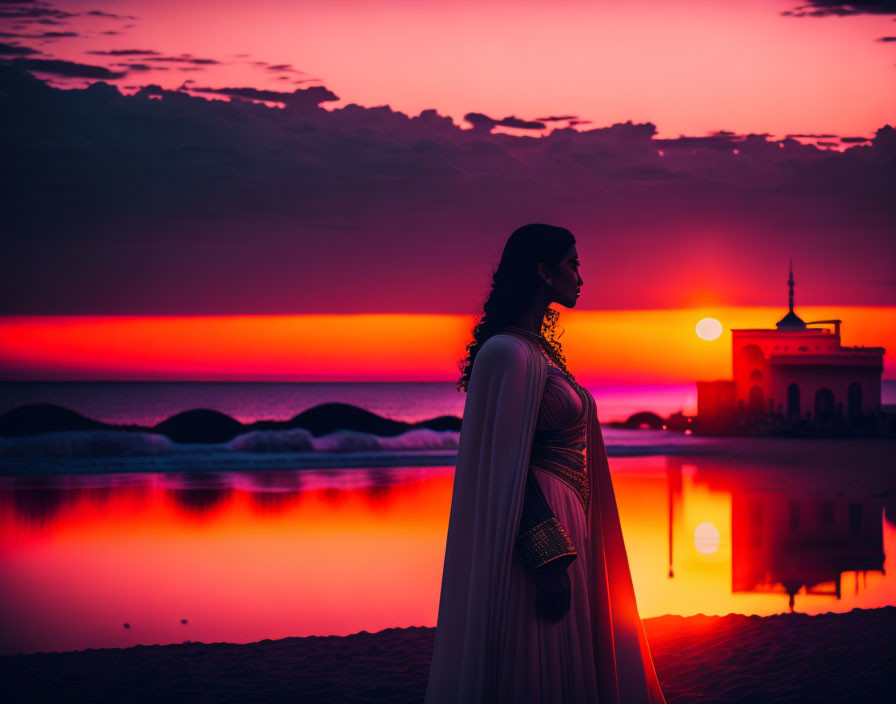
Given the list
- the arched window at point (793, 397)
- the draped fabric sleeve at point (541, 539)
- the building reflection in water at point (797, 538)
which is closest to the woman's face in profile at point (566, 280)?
the draped fabric sleeve at point (541, 539)

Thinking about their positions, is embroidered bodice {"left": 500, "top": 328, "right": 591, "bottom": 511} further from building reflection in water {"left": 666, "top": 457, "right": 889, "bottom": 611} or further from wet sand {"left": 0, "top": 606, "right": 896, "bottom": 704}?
building reflection in water {"left": 666, "top": 457, "right": 889, "bottom": 611}

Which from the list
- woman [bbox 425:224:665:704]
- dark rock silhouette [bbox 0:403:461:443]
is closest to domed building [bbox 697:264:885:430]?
dark rock silhouette [bbox 0:403:461:443]

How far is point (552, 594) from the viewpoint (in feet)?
9.89

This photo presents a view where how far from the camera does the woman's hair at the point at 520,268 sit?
3.22 m

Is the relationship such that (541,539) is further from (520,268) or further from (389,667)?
(389,667)

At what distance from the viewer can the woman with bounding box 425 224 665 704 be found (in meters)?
3.05

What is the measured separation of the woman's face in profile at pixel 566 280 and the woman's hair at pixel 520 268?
0.02 meters

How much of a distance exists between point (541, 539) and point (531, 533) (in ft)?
0.14

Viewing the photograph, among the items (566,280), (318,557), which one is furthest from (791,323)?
Answer: (566,280)

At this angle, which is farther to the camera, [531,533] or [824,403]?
[824,403]

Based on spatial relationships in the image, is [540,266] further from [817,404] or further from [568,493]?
[817,404]

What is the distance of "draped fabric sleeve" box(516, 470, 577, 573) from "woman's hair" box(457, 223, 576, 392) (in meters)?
0.52

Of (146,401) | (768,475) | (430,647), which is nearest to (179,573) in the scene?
(430,647)

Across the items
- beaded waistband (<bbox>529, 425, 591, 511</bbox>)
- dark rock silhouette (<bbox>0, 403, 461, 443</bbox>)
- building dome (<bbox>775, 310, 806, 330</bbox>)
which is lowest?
dark rock silhouette (<bbox>0, 403, 461, 443</bbox>)
